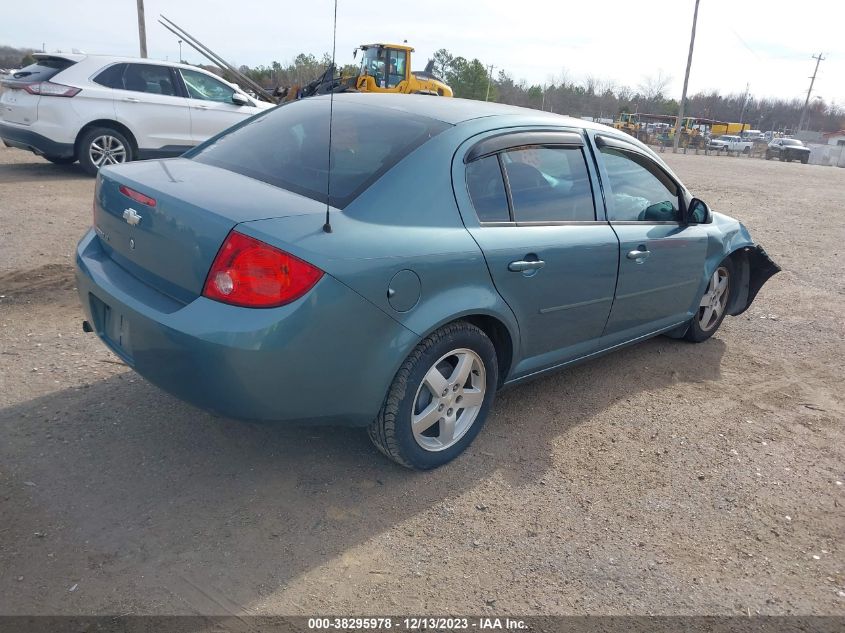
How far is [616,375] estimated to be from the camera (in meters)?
4.64

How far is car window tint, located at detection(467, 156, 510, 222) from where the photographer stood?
325cm

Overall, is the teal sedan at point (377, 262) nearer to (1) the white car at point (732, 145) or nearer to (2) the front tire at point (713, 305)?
(2) the front tire at point (713, 305)

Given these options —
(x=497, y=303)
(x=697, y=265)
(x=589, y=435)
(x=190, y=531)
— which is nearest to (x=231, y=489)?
(x=190, y=531)

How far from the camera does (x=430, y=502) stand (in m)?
3.05

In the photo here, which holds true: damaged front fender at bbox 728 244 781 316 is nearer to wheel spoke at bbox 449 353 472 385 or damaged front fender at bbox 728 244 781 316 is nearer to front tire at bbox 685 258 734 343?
front tire at bbox 685 258 734 343

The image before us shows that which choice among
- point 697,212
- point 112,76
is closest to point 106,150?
point 112,76

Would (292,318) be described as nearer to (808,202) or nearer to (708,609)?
(708,609)

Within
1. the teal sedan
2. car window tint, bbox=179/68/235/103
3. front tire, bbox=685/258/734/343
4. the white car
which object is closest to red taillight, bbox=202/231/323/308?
the teal sedan

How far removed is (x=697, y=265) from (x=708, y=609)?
8.72 feet

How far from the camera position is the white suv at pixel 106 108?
9.45 metres

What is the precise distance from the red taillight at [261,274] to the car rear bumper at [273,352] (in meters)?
0.03

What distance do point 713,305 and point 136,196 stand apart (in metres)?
4.16

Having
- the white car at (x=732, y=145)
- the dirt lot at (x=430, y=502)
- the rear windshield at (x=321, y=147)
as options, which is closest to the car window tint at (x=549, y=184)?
the rear windshield at (x=321, y=147)

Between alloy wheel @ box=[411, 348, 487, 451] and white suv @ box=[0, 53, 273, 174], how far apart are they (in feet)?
22.2
